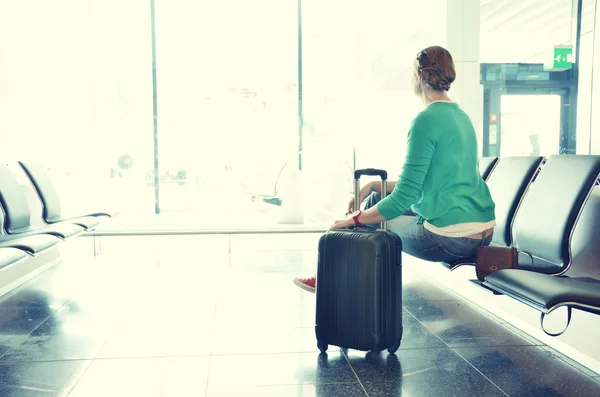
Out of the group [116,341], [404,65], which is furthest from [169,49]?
[116,341]

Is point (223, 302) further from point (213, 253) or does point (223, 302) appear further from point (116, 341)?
point (213, 253)

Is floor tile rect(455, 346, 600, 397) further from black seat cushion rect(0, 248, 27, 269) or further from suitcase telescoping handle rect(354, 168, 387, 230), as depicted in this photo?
black seat cushion rect(0, 248, 27, 269)

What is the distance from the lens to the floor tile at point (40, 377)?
1.92 m

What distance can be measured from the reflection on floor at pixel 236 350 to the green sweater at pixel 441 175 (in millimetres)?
576

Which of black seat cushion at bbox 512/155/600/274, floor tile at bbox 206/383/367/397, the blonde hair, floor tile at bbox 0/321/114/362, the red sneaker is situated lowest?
floor tile at bbox 0/321/114/362

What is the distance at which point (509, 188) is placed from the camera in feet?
9.14

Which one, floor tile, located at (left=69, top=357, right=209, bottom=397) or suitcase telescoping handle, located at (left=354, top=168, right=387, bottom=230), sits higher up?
suitcase telescoping handle, located at (left=354, top=168, right=387, bottom=230)

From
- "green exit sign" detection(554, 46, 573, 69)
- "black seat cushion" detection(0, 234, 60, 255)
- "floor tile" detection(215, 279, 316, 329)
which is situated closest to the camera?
"floor tile" detection(215, 279, 316, 329)

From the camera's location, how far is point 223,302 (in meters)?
3.27

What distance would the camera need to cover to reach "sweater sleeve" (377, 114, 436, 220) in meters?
2.20

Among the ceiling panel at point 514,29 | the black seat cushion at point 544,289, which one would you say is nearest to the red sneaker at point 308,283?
the black seat cushion at point 544,289

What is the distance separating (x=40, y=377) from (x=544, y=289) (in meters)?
1.74

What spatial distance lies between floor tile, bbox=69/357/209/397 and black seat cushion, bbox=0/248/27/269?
781mm

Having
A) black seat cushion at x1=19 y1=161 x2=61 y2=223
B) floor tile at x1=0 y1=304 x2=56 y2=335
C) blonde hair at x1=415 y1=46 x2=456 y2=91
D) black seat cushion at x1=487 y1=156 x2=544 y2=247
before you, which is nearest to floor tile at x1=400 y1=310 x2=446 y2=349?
black seat cushion at x1=487 y1=156 x2=544 y2=247
